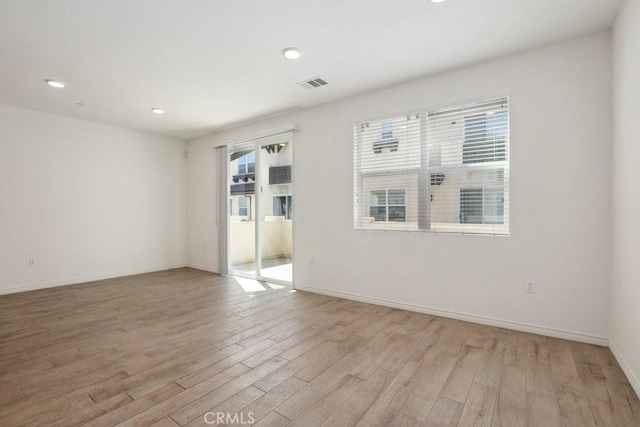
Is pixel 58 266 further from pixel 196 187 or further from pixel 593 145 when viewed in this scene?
pixel 593 145

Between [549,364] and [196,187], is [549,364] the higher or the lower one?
the lower one

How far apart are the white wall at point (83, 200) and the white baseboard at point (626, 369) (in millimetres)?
6849

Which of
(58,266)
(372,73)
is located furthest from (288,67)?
(58,266)

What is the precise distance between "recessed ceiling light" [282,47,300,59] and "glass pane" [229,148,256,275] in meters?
2.73

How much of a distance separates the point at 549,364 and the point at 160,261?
6433 millimetres

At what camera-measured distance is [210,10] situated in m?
2.41

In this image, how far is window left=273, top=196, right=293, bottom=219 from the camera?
4.98 meters

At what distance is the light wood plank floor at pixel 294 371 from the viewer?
1.84 meters

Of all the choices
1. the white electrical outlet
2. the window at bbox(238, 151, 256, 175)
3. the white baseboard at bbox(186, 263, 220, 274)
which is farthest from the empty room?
the white baseboard at bbox(186, 263, 220, 274)

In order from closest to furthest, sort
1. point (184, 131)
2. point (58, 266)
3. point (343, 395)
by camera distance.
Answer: point (343, 395)
point (58, 266)
point (184, 131)

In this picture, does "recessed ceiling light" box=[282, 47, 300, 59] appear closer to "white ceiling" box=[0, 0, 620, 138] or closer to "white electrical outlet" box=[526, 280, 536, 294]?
"white ceiling" box=[0, 0, 620, 138]

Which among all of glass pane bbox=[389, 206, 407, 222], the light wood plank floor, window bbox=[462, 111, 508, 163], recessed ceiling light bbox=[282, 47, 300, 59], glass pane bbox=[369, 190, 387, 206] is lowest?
the light wood plank floor

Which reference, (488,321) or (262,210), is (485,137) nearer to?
(488,321)

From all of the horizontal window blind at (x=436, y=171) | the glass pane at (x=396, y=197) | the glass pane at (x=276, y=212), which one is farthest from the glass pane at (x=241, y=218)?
the glass pane at (x=396, y=197)
